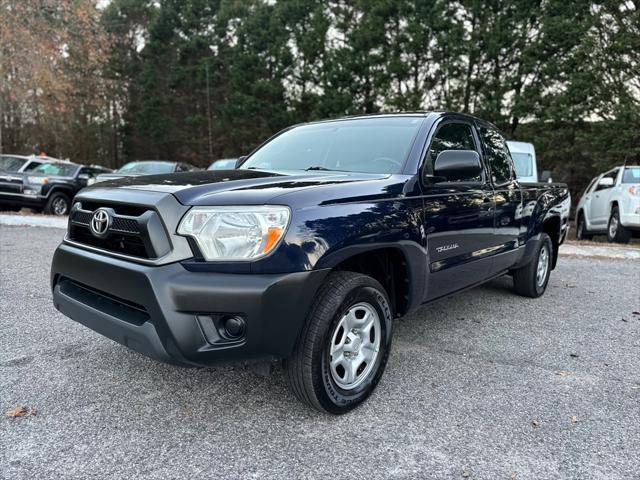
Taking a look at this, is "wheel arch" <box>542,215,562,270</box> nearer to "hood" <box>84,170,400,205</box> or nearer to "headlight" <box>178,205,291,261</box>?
"hood" <box>84,170,400,205</box>

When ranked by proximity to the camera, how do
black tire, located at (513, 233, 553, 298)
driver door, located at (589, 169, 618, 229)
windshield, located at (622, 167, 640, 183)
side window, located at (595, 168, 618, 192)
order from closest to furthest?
black tire, located at (513, 233, 553, 298)
windshield, located at (622, 167, 640, 183)
driver door, located at (589, 169, 618, 229)
side window, located at (595, 168, 618, 192)

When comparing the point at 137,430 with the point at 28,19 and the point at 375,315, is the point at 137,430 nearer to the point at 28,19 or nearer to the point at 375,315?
the point at 375,315

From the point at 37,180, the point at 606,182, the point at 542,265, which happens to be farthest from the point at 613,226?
the point at 37,180

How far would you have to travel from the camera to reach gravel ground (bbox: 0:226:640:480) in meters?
2.23

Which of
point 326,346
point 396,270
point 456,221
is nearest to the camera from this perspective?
point 326,346

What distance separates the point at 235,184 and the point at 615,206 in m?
9.93

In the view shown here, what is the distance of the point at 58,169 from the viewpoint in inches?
521

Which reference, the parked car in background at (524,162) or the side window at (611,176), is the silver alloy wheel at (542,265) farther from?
the side window at (611,176)

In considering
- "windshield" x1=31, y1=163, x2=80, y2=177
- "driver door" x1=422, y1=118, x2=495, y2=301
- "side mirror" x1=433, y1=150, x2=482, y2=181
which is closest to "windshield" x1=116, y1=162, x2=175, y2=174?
"windshield" x1=31, y1=163, x2=80, y2=177

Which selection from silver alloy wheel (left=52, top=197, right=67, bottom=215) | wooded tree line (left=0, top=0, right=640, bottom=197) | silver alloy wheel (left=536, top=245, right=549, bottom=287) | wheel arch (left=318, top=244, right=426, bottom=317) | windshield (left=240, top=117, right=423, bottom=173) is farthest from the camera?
wooded tree line (left=0, top=0, right=640, bottom=197)

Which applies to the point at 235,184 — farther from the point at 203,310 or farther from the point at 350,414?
the point at 350,414

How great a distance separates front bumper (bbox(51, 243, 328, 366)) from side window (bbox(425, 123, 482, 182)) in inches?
A: 57.0

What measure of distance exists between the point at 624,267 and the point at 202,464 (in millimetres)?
7470

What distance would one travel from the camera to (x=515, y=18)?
18.7 meters
